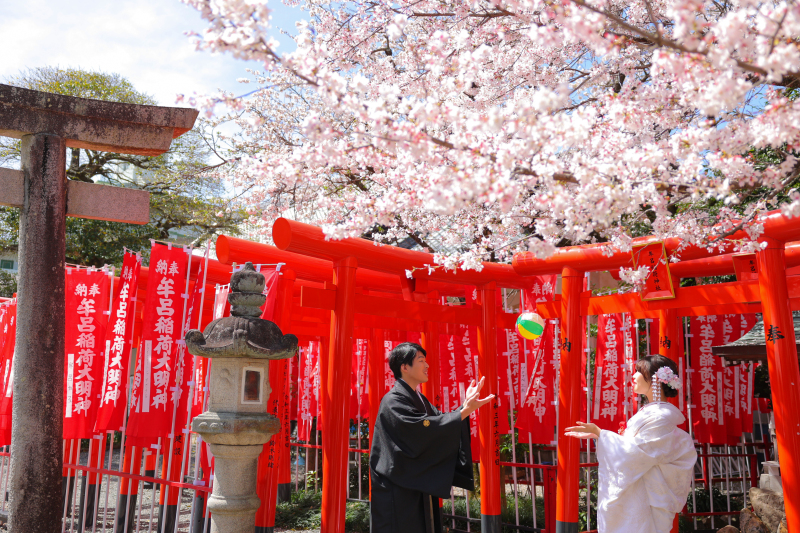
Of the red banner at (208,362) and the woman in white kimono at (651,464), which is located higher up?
the red banner at (208,362)

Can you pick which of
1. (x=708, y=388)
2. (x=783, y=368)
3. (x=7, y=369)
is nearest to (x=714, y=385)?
(x=708, y=388)

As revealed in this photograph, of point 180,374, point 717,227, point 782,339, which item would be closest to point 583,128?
point 717,227

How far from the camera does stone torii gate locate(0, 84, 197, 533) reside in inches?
227

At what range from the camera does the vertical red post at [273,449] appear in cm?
651

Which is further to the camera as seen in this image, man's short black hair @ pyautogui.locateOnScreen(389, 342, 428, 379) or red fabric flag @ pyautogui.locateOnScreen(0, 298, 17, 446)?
red fabric flag @ pyautogui.locateOnScreen(0, 298, 17, 446)

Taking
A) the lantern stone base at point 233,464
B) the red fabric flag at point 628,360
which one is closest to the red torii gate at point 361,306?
the lantern stone base at point 233,464

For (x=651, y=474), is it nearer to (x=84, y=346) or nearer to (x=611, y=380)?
(x=611, y=380)

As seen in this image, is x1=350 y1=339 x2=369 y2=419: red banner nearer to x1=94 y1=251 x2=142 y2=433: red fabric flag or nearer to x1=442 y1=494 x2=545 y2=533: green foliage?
x1=442 y1=494 x2=545 y2=533: green foliage

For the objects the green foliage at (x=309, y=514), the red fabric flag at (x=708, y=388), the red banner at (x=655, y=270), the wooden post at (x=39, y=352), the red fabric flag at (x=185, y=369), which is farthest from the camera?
the green foliage at (x=309, y=514)

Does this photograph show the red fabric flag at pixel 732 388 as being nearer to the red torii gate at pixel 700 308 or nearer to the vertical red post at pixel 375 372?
the red torii gate at pixel 700 308

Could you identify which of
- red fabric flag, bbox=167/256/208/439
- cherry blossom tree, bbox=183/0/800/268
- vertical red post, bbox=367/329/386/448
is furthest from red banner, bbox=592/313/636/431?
red fabric flag, bbox=167/256/208/439

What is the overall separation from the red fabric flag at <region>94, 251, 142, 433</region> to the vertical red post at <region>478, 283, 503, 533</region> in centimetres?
402

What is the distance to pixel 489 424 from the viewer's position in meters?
7.49

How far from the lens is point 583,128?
307 centimetres
